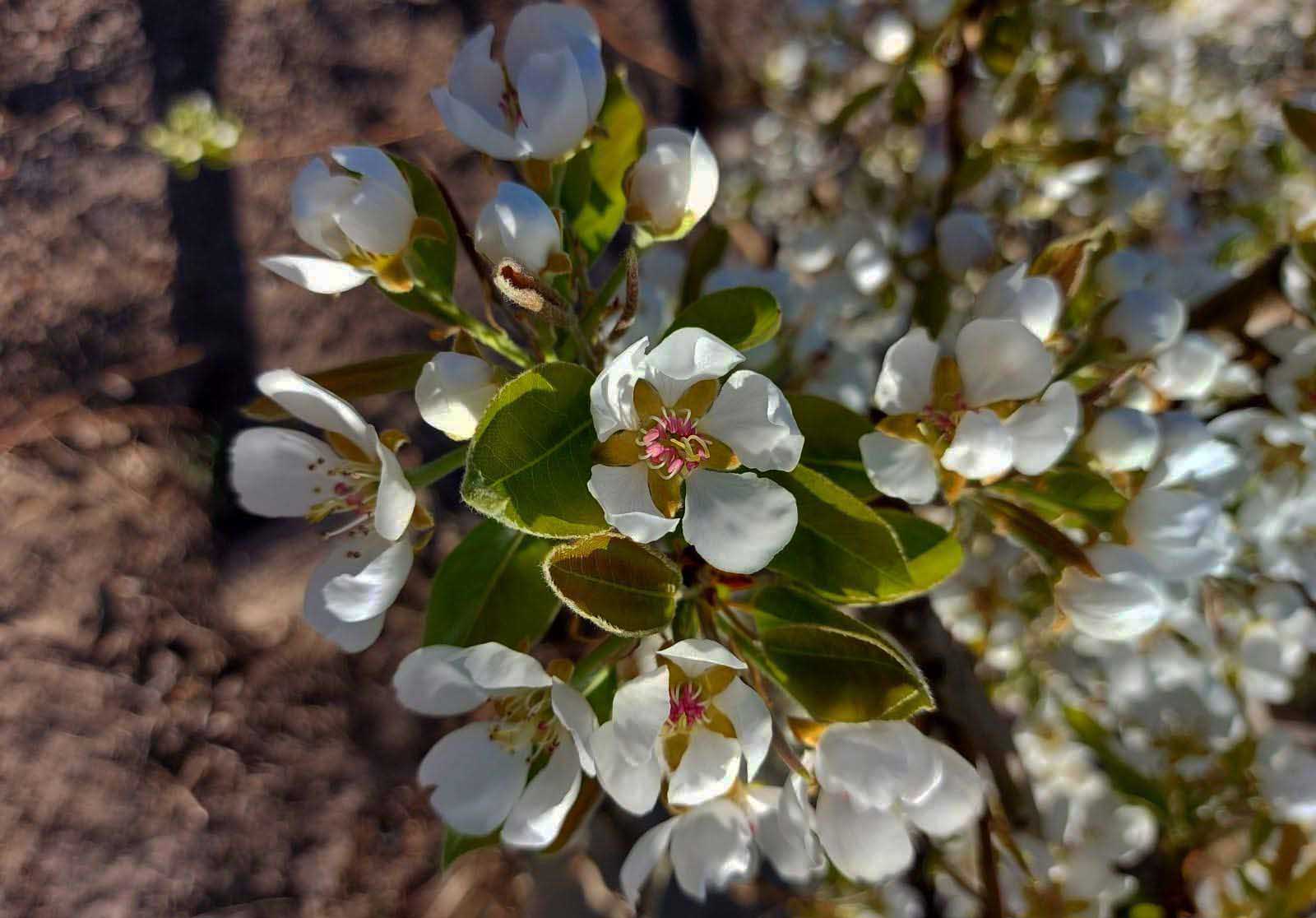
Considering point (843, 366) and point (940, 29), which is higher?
point (940, 29)

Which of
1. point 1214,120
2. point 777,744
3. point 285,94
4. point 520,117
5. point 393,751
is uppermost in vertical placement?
point 520,117

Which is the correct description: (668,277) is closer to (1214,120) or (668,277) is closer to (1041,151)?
(1041,151)

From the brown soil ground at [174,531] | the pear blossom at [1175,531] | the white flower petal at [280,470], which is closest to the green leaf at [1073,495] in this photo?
the pear blossom at [1175,531]

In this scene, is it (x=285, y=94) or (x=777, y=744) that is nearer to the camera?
(x=777, y=744)

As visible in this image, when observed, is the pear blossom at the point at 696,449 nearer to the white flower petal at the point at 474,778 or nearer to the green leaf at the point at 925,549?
the green leaf at the point at 925,549

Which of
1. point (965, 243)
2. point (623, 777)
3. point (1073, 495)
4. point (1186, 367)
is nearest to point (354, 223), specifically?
point (623, 777)

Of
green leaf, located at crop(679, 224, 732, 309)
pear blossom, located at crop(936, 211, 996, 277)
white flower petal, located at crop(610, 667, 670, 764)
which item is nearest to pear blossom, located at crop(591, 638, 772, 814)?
white flower petal, located at crop(610, 667, 670, 764)

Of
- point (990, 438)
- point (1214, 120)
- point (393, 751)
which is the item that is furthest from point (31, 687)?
point (1214, 120)
